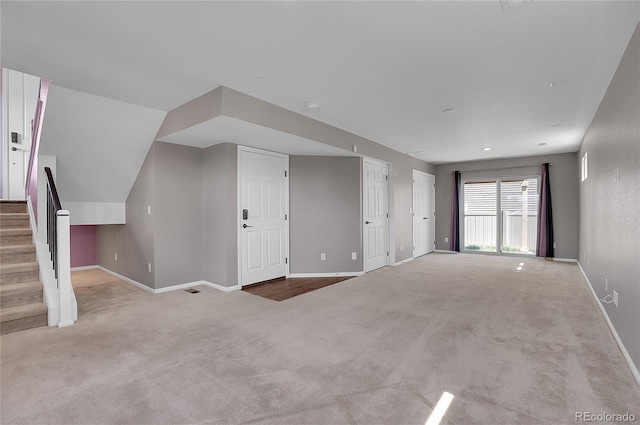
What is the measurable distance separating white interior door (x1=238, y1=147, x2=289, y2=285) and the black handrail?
2.04 meters

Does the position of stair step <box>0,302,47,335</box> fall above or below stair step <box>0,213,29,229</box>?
below

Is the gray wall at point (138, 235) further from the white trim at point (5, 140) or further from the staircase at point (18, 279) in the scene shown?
the white trim at point (5, 140)

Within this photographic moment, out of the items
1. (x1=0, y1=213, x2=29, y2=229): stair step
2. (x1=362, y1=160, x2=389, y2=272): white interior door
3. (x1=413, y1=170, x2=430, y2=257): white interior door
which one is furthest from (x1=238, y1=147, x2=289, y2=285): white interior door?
(x1=413, y1=170, x2=430, y2=257): white interior door

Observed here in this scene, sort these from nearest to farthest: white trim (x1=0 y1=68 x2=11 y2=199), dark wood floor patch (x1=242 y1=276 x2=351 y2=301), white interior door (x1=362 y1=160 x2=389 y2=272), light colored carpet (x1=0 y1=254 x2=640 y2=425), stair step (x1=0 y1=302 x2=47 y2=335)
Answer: light colored carpet (x1=0 y1=254 x2=640 y2=425)
stair step (x1=0 y1=302 x2=47 y2=335)
dark wood floor patch (x1=242 y1=276 x2=351 y2=301)
white trim (x1=0 y1=68 x2=11 y2=199)
white interior door (x1=362 y1=160 x2=389 y2=272)

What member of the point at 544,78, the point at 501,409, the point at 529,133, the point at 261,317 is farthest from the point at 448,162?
the point at 501,409

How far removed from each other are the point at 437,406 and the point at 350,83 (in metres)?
2.74

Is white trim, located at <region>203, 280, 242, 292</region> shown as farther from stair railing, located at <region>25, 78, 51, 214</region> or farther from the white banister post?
stair railing, located at <region>25, 78, 51, 214</region>

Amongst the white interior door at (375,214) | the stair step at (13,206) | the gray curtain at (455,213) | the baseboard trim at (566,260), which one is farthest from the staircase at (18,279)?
the baseboard trim at (566,260)

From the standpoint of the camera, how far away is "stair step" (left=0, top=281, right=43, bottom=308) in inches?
119

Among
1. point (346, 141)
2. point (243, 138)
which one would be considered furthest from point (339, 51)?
point (346, 141)

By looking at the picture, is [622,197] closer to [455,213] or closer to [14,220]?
[455,213]

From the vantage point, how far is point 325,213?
17.9 feet

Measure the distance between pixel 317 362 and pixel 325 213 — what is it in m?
3.34

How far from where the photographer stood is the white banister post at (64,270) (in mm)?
3049
